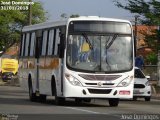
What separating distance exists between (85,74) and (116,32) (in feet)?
6.64

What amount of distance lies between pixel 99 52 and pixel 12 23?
191 feet

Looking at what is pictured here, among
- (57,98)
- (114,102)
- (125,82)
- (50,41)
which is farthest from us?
(50,41)

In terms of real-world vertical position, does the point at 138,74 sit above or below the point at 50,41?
below

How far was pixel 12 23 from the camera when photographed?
82188 mm

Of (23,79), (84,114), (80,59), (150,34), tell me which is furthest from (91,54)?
(150,34)

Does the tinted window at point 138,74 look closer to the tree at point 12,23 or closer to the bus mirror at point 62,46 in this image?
the bus mirror at point 62,46

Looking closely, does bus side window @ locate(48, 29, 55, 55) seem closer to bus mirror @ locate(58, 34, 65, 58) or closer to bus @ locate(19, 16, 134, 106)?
bus @ locate(19, 16, 134, 106)

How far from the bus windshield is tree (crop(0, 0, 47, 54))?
5141cm

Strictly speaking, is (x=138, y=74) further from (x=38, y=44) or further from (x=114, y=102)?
(x=114, y=102)

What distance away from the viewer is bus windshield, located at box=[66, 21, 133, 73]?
24594mm

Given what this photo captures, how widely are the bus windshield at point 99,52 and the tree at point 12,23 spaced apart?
169 feet

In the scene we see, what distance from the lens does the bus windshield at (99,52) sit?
24594 mm

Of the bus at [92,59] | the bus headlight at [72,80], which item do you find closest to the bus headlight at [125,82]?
the bus at [92,59]

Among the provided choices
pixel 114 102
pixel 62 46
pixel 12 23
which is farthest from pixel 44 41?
pixel 12 23
